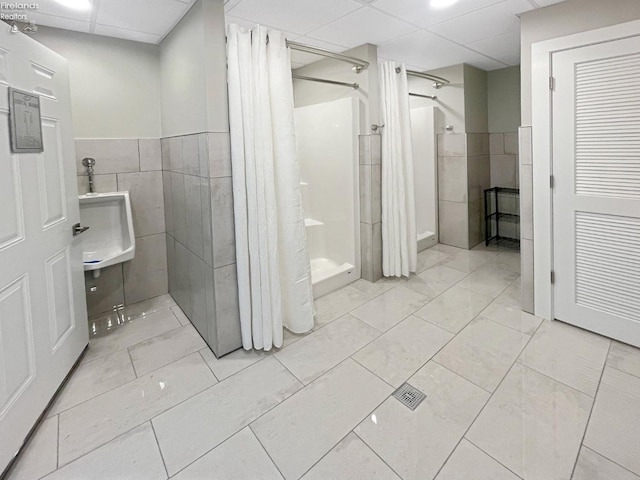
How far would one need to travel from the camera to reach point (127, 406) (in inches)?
70.9

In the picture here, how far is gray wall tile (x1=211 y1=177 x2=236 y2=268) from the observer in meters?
2.07

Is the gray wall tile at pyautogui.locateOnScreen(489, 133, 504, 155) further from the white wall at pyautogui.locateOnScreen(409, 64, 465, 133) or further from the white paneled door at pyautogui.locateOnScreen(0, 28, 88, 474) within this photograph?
the white paneled door at pyautogui.locateOnScreen(0, 28, 88, 474)

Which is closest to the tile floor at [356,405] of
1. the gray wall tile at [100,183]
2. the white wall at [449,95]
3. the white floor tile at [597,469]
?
the white floor tile at [597,469]

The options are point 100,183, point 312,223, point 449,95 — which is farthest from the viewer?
point 449,95

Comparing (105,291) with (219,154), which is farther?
(105,291)

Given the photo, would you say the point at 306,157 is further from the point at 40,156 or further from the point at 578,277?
the point at 578,277

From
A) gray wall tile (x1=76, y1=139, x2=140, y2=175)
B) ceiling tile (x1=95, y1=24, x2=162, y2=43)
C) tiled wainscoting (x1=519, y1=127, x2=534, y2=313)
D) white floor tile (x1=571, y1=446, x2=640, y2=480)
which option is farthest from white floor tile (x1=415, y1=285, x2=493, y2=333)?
ceiling tile (x1=95, y1=24, x2=162, y2=43)

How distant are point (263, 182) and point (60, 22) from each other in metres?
1.74

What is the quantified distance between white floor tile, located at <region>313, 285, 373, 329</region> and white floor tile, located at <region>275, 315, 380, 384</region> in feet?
0.33

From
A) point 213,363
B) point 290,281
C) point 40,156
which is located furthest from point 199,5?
point 213,363

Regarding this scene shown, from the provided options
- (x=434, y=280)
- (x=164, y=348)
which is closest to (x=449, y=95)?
(x=434, y=280)

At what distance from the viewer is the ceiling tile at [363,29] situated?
2434 millimetres

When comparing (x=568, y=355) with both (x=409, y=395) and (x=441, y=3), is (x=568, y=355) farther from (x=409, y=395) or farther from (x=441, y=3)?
(x=441, y=3)

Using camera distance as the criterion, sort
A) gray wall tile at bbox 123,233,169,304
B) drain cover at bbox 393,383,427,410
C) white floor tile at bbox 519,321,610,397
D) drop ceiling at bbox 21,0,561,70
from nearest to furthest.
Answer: drain cover at bbox 393,383,427,410, white floor tile at bbox 519,321,610,397, drop ceiling at bbox 21,0,561,70, gray wall tile at bbox 123,233,169,304
